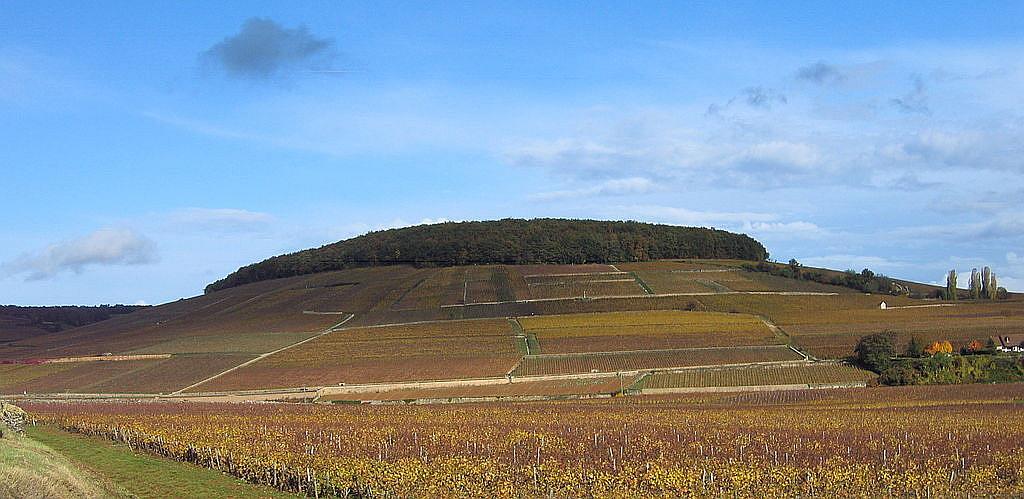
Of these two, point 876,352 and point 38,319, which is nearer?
point 876,352

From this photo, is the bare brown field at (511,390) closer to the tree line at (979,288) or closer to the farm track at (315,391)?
the farm track at (315,391)

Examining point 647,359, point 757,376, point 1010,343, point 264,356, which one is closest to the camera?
point 757,376

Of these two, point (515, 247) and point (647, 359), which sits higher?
point (515, 247)

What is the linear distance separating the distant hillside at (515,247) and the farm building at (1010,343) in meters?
73.9

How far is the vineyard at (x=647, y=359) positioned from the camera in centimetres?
8475

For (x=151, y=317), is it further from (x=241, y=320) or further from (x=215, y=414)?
(x=215, y=414)

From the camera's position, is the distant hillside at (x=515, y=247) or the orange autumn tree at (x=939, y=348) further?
the distant hillside at (x=515, y=247)

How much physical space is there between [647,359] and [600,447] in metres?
→ 49.0

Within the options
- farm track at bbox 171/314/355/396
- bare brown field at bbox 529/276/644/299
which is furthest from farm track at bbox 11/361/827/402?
bare brown field at bbox 529/276/644/299

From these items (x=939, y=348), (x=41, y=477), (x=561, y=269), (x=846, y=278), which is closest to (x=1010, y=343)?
(x=939, y=348)

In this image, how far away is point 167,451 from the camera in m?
41.0

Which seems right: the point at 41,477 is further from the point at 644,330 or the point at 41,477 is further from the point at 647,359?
the point at 644,330

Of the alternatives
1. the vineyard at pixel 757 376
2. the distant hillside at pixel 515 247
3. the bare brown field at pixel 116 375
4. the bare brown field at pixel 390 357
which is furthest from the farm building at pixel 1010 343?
the distant hillside at pixel 515 247

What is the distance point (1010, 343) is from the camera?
3536 inches
